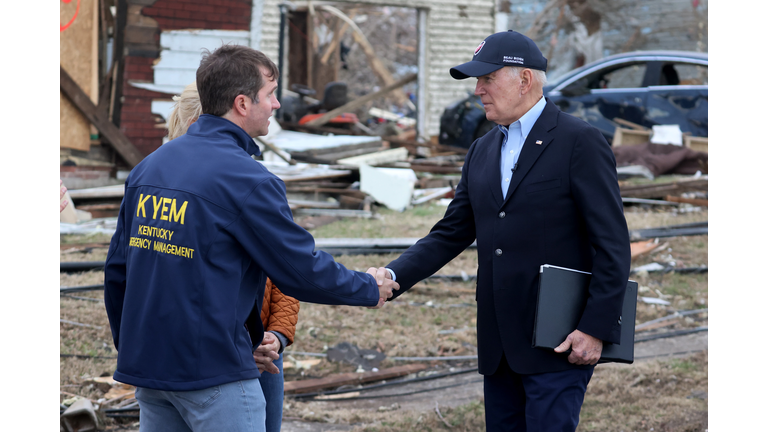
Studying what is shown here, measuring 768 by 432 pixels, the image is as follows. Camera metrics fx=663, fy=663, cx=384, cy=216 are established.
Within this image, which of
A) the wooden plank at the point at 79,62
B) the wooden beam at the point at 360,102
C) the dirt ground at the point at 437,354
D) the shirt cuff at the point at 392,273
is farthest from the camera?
the wooden beam at the point at 360,102

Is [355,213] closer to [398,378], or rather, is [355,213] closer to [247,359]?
[398,378]

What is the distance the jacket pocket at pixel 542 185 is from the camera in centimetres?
255

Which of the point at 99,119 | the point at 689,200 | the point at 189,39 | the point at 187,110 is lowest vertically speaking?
the point at 689,200

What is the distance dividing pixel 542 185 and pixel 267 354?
126cm

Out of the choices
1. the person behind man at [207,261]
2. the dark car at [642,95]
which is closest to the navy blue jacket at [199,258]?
the person behind man at [207,261]

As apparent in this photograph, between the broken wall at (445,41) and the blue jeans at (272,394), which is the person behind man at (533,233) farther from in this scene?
Answer: the broken wall at (445,41)

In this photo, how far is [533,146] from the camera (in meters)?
2.64

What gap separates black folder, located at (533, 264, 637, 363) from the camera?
248cm

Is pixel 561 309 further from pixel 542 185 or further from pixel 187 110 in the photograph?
pixel 187 110

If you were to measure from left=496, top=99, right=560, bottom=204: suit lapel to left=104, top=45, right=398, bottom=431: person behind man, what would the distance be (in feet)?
2.92

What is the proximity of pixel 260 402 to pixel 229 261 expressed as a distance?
1.61ft

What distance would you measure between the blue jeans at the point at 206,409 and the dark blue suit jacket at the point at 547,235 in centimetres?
102

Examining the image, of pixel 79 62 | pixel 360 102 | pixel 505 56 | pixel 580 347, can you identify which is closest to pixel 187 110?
pixel 505 56

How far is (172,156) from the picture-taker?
2.12m
